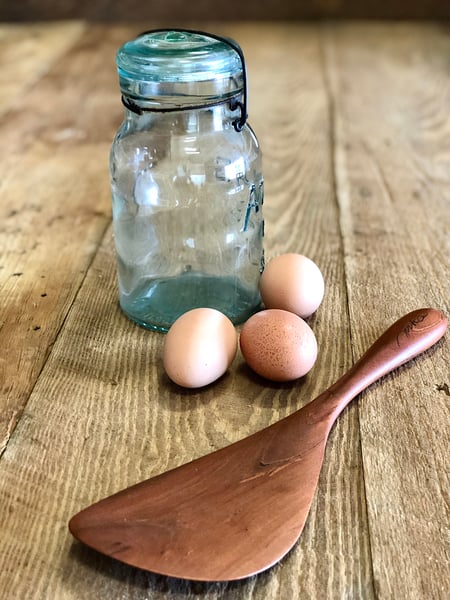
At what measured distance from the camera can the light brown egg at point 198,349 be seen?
67 centimetres

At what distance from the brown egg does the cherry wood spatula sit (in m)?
0.05

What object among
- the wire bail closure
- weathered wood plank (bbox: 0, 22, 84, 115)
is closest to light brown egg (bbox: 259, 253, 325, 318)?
the wire bail closure

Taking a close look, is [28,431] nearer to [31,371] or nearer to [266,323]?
[31,371]

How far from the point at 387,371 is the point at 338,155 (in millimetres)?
800

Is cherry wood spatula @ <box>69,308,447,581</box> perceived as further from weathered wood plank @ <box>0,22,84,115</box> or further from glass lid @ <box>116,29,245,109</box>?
weathered wood plank @ <box>0,22,84,115</box>

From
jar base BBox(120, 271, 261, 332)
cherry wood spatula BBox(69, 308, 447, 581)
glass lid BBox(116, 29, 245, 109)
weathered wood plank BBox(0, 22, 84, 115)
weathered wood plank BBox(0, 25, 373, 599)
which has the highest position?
glass lid BBox(116, 29, 245, 109)

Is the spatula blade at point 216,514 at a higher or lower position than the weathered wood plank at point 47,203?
higher

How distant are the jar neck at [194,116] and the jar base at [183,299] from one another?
20cm

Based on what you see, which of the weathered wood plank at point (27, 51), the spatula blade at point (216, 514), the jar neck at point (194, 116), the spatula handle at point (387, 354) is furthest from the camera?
the weathered wood plank at point (27, 51)

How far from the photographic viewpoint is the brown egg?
2.21 ft

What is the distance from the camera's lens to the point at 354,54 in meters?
2.20

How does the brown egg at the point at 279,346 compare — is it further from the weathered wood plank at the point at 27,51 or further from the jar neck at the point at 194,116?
the weathered wood plank at the point at 27,51

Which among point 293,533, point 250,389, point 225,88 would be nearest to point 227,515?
point 293,533

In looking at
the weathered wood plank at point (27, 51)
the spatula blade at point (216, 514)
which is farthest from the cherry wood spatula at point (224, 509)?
the weathered wood plank at point (27, 51)
